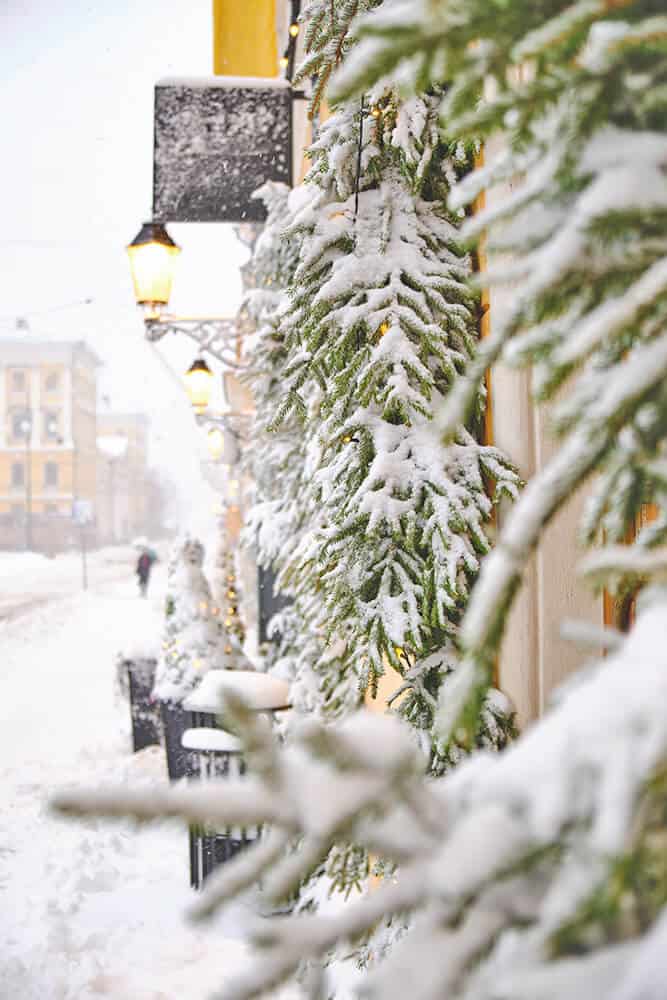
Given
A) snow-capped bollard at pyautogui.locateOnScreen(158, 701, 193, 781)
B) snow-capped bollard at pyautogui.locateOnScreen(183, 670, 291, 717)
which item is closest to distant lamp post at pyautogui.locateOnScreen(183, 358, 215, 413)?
snow-capped bollard at pyautogui.locateOnScreen(158, 701, 193, 781)

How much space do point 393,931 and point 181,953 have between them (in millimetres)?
2706

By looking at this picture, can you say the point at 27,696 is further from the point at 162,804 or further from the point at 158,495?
the point at 158,495

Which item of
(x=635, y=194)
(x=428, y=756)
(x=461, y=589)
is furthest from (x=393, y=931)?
(x=635, y=194)

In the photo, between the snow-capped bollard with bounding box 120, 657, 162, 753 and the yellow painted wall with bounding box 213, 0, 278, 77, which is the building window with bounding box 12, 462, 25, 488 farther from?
the snow-capped bollard with bounding box 120, 657, 162, 753

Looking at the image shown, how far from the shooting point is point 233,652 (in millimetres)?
7648

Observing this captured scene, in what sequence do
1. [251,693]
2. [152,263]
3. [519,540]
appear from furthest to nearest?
1. [152,263]
2. [251,693]
3. [519,540]

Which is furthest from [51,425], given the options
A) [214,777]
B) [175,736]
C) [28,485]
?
[214,777]

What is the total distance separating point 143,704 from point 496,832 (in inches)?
331

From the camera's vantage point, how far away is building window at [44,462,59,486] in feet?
128

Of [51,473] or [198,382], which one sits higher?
[198,382]

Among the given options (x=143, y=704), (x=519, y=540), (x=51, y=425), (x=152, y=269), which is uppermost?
(x=152, y=269)

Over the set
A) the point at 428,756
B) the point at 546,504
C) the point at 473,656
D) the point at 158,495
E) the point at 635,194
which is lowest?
the point at 158,495

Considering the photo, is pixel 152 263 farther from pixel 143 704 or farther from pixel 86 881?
pixel 86 881

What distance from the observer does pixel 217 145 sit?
5.79m
